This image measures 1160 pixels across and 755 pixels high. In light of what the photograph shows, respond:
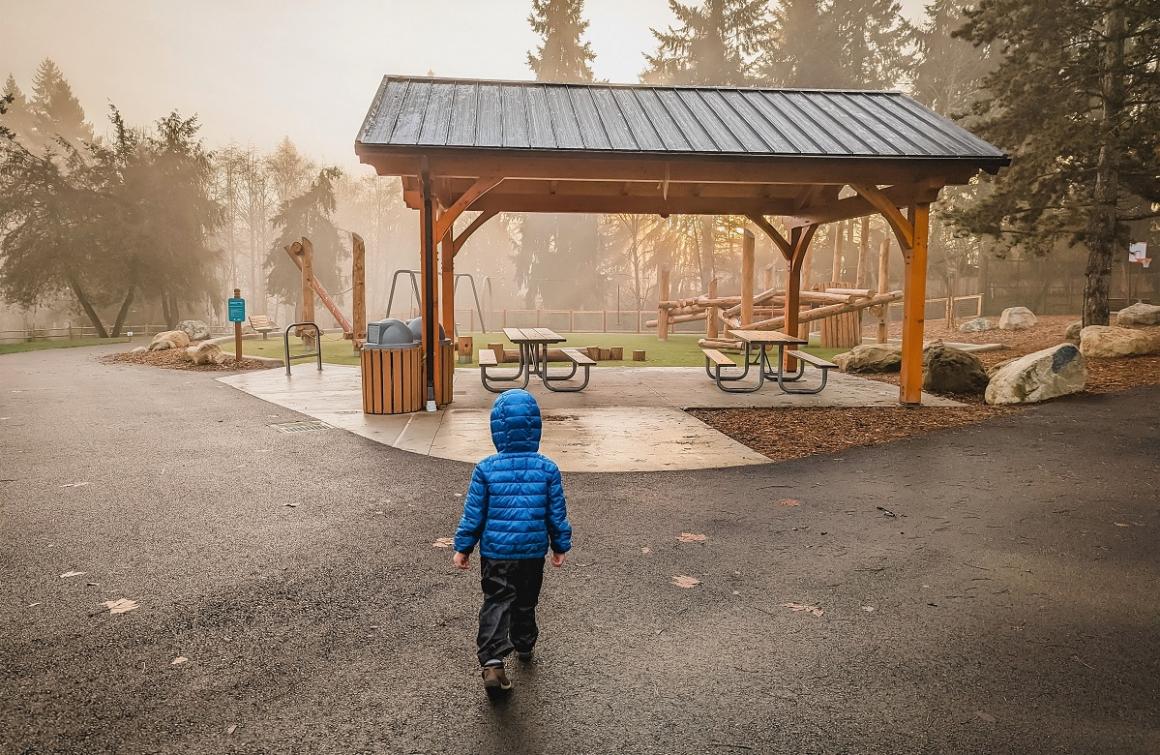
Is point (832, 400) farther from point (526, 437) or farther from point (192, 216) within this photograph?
point (192, 216)

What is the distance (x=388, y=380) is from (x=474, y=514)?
7008 mm

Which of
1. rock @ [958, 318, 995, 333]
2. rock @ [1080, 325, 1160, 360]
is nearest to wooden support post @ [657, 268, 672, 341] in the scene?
rock @ [958, 318, 995, 333]

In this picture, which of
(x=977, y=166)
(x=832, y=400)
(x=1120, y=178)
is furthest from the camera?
(x=1120, y=178)

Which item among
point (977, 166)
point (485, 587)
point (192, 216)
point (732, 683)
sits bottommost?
point (732, 683)

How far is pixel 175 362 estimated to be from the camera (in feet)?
55.6

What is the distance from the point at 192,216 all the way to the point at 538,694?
120ft

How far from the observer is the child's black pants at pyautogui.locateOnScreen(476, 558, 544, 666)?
2.95m

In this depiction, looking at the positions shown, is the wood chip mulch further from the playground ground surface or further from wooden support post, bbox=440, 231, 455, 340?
wooden support post, bbox=440, 231, 455, 340

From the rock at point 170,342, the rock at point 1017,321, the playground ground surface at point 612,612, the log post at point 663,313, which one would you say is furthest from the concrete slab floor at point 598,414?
the rock at point 1017,321

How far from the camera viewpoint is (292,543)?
185 inches

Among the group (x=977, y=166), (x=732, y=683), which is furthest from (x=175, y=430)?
(x=977, y=166)

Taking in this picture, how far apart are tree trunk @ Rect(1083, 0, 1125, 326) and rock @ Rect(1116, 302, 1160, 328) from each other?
5.49 feet

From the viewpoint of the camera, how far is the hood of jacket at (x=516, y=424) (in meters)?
2.97

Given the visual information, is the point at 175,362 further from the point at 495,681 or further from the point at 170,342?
the point at 495,681
